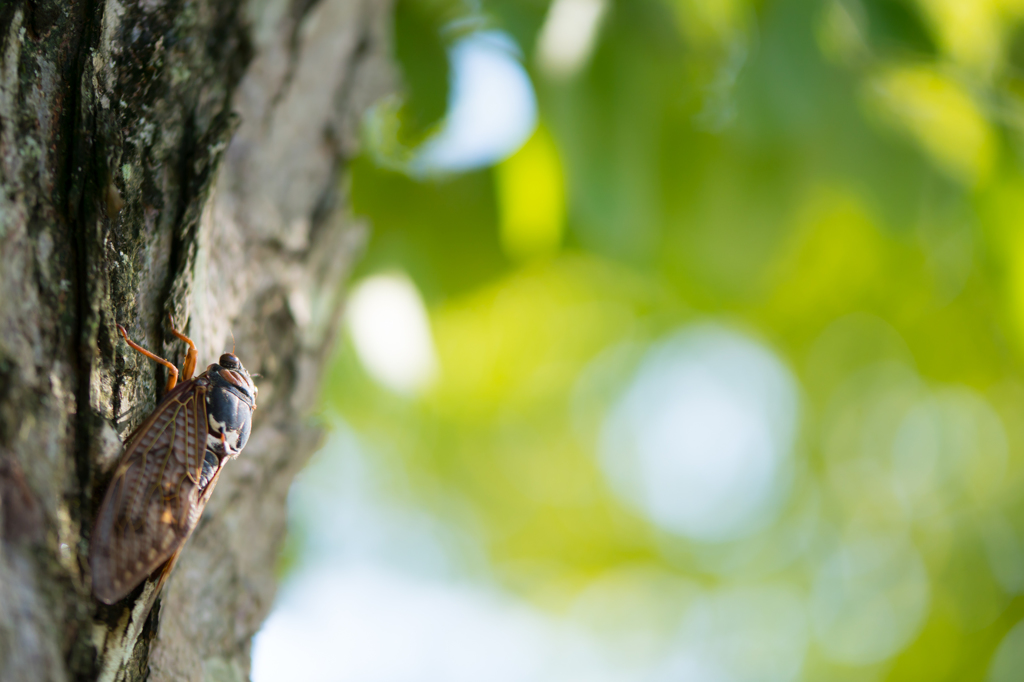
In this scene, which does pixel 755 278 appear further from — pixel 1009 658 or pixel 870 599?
pixel 1009 658

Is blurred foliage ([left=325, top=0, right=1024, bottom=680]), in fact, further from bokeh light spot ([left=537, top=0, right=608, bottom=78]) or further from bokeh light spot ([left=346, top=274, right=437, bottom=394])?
bokeh light spot ([left=346, top=274, right=437, bottom=394])

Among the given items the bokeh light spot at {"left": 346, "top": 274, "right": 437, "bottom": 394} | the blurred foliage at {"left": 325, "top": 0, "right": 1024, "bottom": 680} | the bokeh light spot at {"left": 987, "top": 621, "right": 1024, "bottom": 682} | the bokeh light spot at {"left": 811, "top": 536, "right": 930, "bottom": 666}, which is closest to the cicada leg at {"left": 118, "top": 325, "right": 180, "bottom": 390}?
the bokeh light spot at {"left": 346, "top": 274, "right": 437, "bottom": 394}

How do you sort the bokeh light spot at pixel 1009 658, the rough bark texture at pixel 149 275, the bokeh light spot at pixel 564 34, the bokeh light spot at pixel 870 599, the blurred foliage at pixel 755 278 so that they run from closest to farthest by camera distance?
the rough bark texture at pixel 149 275, the bokeh light spot at pixel 564 34, the blurred foliage at pixel 755 278, the bokeh light spot at pixel 1009 658, the bokeh light spot at pixel 870 599

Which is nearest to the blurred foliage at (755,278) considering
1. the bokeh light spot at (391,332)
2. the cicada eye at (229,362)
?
the bokeh light spot at (391,332)

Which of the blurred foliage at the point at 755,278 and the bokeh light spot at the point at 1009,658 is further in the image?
the bokeh light spot at the point at 1009,658

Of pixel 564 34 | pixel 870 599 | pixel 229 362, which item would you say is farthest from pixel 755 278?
pixel 870 599

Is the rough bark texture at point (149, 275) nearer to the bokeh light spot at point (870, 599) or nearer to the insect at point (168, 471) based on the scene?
the insect at point (168, 471)

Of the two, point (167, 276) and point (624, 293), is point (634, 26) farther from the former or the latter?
point (624, 293)
